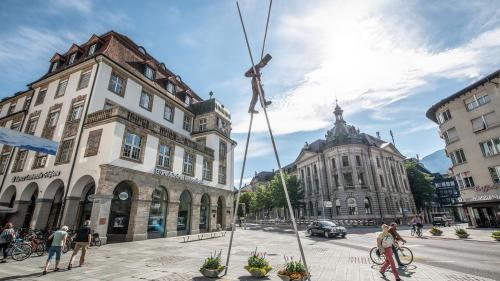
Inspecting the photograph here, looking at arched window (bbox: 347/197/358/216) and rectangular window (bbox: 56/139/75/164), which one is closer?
rectangular window (bbox: 56/139/75/164)

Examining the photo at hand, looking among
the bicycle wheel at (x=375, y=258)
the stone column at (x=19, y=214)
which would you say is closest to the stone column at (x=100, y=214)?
the stone column at (x=19, y=214)

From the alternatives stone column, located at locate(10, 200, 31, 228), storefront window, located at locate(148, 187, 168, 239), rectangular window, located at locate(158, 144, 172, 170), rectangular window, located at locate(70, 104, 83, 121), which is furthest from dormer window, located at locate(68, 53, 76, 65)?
storefront window, located at locate(148, 187, 168, 239)

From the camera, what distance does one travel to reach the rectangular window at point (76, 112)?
19728 millimetres

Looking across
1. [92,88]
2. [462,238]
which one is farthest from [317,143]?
[92,88]

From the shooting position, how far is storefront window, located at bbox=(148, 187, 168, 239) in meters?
19.9

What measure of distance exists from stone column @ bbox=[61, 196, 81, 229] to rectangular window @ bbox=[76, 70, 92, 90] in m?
9.66

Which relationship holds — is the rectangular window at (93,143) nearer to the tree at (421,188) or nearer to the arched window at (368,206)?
the arched window at (368,206)

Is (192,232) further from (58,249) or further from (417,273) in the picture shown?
(417,273)

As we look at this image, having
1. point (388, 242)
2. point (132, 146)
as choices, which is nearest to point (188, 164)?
point (132, 146)

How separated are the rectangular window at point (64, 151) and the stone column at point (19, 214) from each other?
5.51m

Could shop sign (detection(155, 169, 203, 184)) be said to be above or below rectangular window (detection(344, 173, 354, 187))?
below

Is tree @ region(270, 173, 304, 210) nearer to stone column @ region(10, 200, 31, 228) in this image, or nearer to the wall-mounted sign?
the wall-mounted sign

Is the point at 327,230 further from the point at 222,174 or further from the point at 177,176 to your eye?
the point at 177,176

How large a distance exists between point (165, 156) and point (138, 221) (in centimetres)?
621
